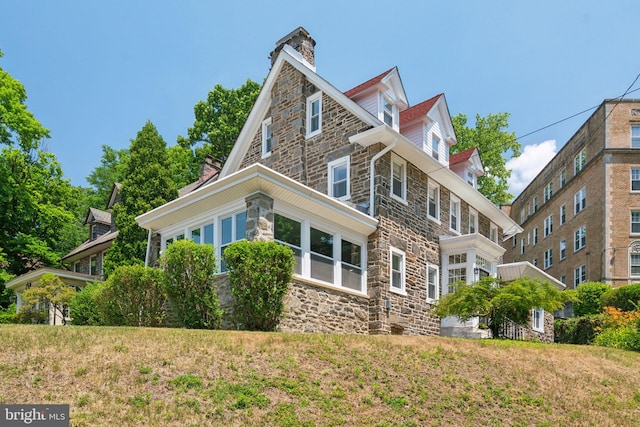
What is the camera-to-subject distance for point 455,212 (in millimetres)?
23844

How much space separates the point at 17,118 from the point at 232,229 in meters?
18.4

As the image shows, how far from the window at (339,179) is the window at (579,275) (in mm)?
22719

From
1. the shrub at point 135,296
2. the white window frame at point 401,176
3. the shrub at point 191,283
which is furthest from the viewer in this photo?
the white window frame at point 401,176

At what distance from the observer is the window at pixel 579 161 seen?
37.9m

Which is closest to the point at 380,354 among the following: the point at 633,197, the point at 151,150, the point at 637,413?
the point at 637,413

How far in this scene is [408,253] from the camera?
788 inches

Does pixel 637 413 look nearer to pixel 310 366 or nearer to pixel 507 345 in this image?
pixel 507 345

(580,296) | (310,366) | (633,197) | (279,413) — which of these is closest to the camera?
(279,413)

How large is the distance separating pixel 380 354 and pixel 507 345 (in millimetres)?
3931

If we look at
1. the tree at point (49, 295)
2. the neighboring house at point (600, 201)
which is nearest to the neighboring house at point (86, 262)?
the tree at point (49, 295)

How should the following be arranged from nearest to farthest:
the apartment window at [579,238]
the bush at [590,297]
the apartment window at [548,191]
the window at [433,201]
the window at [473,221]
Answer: the window at [433,201] < the window at [473,221] < the bush at [590,297] < the apartment window at [579,238] < the apartment window at [548,191]

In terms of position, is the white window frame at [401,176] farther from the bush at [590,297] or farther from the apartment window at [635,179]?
the apartment window at [635,179]

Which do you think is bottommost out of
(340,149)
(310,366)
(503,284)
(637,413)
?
(637,413)

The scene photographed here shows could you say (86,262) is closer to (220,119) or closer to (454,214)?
(220,119)
